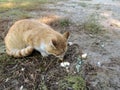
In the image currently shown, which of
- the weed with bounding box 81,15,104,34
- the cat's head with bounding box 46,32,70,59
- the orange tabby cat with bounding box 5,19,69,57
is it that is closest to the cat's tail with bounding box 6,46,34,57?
Answer: the orange tabby cat with bounding box 5,19,69,57

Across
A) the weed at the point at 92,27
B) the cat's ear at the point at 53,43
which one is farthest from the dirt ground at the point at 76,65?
the cat's ear at the point at 53,43

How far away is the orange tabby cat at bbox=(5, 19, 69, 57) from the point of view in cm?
424

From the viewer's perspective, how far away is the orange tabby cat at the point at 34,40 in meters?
4.24

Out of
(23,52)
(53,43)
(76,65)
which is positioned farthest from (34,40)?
(76,65)

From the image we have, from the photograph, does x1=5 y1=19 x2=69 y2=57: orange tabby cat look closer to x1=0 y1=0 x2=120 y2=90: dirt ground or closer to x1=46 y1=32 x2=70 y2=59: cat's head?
x1=46 y1=32 x2=70 y2=59: cat's head

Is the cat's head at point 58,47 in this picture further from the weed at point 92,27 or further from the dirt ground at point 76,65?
the weed at point 92,27

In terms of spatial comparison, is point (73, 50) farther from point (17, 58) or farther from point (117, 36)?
point (117, 36)

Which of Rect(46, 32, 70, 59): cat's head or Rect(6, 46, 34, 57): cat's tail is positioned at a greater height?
Rect(46, 32, 70, 59): cat's head

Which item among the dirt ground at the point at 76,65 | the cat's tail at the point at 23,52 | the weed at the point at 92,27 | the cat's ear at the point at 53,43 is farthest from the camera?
the weed at the point at 92,27

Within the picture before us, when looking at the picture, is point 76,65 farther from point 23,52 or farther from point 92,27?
point 92,27

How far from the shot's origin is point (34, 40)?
4.46 metres

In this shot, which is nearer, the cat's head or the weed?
the cat's head

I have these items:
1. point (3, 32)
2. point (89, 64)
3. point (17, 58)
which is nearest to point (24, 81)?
point (17, 58)

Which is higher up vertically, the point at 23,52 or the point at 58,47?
the point at 58,47
